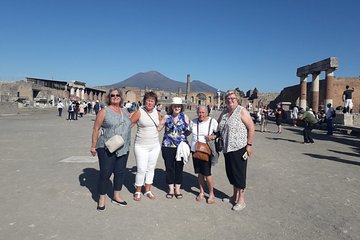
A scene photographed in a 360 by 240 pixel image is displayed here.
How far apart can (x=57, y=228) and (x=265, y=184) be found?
151 inches

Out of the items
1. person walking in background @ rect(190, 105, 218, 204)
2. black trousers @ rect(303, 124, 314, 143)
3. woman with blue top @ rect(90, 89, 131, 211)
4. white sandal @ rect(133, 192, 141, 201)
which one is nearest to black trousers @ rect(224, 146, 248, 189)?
person walking in background @ rect(190, 105, 218, 204)

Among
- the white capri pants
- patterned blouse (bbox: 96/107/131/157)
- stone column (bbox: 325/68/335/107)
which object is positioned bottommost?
the white capri pants

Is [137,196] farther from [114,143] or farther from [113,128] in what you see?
[113,128]

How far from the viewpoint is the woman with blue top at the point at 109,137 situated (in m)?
4.54

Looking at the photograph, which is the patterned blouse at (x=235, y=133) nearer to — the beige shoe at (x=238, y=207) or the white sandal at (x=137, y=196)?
the beige shoe at (x=238, y=207)

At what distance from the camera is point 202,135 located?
5.01 meters

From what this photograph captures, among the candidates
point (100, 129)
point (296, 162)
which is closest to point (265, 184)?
point (296, 162)

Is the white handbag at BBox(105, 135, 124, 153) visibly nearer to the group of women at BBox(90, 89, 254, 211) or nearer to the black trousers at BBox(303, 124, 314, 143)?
the group of women at BBox(90, 89, 254, 211)

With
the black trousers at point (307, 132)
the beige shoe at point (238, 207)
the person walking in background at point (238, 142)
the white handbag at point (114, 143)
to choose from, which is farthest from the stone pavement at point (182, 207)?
the black trousers at point (307, 132)

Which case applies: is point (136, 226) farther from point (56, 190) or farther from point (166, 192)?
point (56, 190)

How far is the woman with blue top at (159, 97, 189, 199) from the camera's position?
5.11 m

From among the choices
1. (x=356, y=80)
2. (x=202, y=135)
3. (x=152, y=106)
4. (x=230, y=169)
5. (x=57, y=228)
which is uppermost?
(x=356, y=80)

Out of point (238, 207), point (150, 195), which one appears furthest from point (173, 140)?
point (238, 207)

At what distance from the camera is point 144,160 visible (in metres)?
5.03
